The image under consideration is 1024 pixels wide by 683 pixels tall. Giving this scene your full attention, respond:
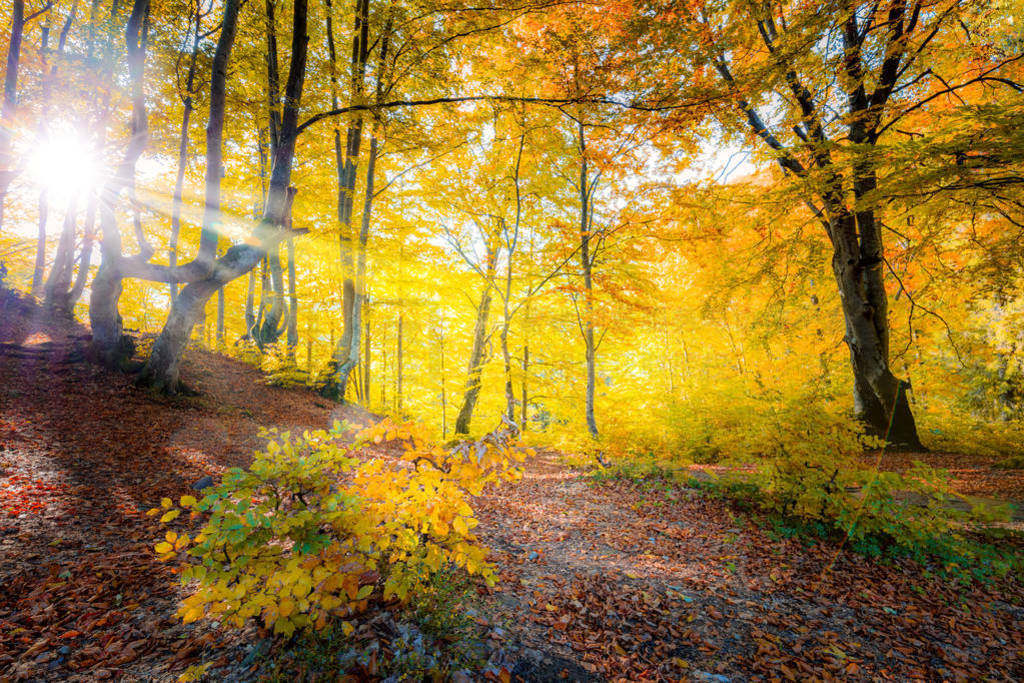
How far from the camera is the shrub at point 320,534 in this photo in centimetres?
161

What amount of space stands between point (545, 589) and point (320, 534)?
6.63 feet

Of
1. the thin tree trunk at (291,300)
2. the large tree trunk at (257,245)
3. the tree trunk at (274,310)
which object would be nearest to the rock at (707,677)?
the large tree trunk at (257,245)

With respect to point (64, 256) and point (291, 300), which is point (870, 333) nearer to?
point (291, 300)

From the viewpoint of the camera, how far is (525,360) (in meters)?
13.1

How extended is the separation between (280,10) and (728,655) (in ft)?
38.6

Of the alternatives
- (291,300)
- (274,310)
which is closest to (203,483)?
(274,310)

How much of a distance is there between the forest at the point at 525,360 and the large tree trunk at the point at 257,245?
0.06 meters

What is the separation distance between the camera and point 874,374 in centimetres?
810

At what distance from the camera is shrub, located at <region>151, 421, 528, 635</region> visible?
1.61 meters

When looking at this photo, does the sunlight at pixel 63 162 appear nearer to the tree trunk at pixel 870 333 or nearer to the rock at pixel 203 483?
the rock at pixel 203 483

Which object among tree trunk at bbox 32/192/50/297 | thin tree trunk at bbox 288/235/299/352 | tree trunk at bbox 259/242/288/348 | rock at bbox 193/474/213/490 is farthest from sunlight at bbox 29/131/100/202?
rock at bbox 193/474/213/490

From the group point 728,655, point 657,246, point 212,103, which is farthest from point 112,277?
point 657,246

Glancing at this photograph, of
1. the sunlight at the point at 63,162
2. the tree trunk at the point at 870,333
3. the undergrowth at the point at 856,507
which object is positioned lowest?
the undergrowth at the point at 856,507

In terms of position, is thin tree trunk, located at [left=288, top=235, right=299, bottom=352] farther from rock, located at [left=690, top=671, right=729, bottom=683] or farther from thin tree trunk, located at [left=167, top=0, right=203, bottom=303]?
rock, located at [left=690, top=671, right=729, bottom=683]
